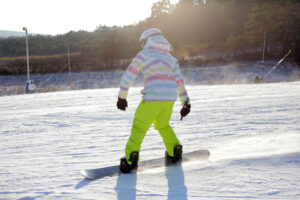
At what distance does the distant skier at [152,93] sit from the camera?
283 centimetres

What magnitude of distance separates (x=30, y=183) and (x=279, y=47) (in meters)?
31.2

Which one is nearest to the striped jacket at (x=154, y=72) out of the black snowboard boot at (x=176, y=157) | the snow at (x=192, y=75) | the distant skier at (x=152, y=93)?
the distant skier at (x=152, y=93)

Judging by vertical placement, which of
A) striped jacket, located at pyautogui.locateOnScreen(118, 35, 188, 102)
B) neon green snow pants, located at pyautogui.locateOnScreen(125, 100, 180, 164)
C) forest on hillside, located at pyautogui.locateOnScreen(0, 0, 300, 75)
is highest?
forest on hillside, located at pyautogui.locateOnScreen(0, 0, 300, 75)

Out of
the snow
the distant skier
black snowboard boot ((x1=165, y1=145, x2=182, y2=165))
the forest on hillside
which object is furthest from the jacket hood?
the forest on hillside

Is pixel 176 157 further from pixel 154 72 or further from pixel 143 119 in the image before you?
pixel 154 72

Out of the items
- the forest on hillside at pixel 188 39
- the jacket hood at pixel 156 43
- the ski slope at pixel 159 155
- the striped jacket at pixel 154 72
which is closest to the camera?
the ski slope at pixel 159 155

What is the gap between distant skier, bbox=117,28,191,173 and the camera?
283cm

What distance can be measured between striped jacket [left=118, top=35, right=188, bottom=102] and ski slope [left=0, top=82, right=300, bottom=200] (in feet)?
2.47

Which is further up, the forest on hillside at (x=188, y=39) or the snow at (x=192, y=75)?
the forest on hillside at (x=188, y=39)

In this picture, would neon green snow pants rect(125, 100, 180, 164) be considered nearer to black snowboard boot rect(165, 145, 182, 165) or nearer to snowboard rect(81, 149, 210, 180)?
snowboard rect(81, 149, 210, 180)

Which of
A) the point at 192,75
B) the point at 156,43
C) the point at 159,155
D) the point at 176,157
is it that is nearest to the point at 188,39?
the point at 192,75

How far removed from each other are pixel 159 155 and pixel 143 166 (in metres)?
0.51

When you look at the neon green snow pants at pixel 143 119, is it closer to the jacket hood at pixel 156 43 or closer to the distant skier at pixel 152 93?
the distant skier at pixel 152 93

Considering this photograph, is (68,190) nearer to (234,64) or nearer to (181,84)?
(181,84)
